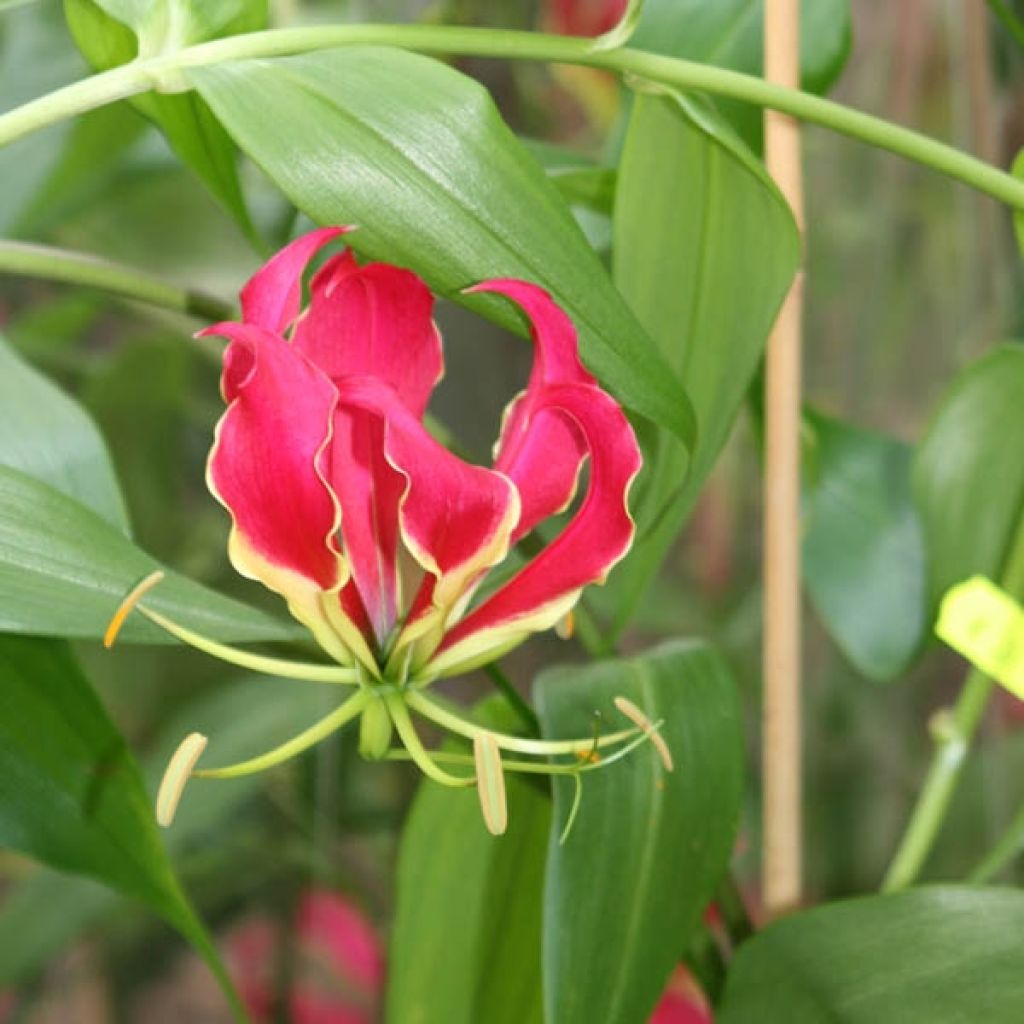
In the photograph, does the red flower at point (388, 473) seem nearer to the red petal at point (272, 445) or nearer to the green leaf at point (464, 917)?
the red petal at point (272, 445)

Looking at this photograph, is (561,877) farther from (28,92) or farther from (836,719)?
(836,719)

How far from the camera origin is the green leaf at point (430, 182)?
1.65ft

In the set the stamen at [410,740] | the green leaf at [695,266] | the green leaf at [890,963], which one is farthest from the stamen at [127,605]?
the green leaf at [890,963]

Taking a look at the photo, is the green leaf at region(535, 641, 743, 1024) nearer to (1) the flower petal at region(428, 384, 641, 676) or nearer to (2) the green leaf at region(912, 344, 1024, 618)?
(1) the flower petal at region(428, 384, 641, 676)

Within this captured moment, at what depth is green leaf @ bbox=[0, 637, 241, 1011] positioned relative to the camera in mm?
589

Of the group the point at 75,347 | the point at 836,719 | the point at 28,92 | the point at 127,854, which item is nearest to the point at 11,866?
the point at 75,347

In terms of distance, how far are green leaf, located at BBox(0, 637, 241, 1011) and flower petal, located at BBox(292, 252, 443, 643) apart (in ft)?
0.49

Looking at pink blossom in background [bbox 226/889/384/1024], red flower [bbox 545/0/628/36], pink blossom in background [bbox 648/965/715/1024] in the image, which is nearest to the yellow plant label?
pink blossom in background [bbox 648/965/715/1024]

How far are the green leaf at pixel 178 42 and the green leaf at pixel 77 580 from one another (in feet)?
0.49

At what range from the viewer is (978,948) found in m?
0.60

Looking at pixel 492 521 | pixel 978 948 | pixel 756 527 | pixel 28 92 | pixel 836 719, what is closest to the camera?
pixel 492 521

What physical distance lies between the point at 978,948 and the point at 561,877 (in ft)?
0.56

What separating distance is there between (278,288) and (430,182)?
0.24ft

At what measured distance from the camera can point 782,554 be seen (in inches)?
27.0
